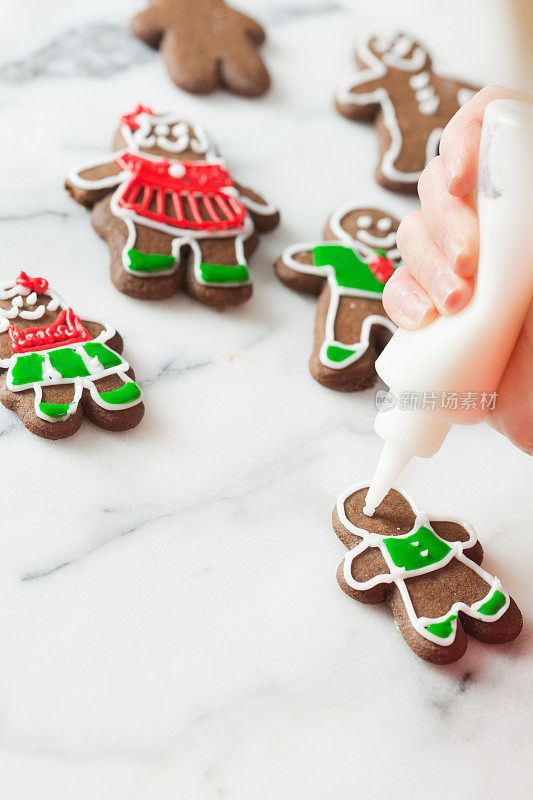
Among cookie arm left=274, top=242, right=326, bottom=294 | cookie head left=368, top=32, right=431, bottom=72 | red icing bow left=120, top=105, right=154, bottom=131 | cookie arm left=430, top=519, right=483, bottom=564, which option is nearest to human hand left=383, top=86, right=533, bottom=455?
cookie arm left=430, top=519, right=483, bottom=564

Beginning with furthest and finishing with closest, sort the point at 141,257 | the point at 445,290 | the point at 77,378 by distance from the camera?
the point at 141,257 < the point at 77,378 < the point at 445,290

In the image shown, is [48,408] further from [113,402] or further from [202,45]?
[202,45]

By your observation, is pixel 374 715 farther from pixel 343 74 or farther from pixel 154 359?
pixel 343 74

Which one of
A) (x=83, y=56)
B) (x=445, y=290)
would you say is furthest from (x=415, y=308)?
(x=83, y=56)

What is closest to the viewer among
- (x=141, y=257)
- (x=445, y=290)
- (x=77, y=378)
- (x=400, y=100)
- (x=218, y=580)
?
(x=445, y=290)

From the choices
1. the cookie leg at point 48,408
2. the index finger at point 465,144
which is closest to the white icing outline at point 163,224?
the cookie leg at point 48,408

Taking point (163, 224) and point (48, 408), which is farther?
point (163, 224)

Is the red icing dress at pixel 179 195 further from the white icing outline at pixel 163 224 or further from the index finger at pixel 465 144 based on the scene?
the index finger at pixel 465 144

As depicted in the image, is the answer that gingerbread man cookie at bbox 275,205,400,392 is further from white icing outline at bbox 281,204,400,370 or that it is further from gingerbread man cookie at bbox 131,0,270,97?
gingerbread man cookie at bbox 131,0,270,97
